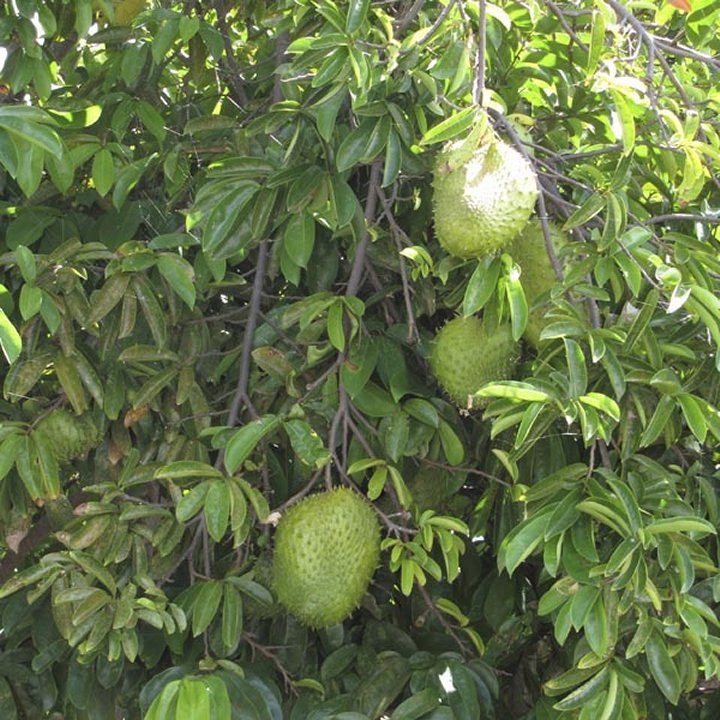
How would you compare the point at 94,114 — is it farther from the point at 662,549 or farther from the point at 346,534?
the point at 662,549

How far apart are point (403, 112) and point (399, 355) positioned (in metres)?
0.40

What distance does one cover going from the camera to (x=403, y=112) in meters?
1.87

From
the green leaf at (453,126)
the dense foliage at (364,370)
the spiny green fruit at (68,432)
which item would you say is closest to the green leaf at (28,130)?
the dense foliage at (364,370)

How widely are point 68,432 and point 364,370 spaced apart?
536 millimetres

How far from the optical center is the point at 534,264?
1800mm

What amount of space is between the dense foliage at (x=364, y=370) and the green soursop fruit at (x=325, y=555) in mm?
39

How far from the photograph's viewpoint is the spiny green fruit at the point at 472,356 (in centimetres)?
179

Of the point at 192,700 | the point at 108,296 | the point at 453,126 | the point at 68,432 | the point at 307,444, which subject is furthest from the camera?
the point at 68,432

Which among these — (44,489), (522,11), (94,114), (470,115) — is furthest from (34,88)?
(470,115)

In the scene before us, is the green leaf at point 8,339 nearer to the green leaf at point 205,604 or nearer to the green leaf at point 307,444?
the green leaf at point 307,444

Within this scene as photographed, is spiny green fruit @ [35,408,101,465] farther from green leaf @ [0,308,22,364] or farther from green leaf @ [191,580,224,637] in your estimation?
green leaf @ [0,308,22,364]

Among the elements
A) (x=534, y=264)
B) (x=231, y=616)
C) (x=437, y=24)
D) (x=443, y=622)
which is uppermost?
(x=437, y=24)

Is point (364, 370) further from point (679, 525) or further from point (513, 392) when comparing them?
point (679, 525)

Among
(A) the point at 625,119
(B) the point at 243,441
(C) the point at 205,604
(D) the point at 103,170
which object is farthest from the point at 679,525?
(D) the point at 103,170
